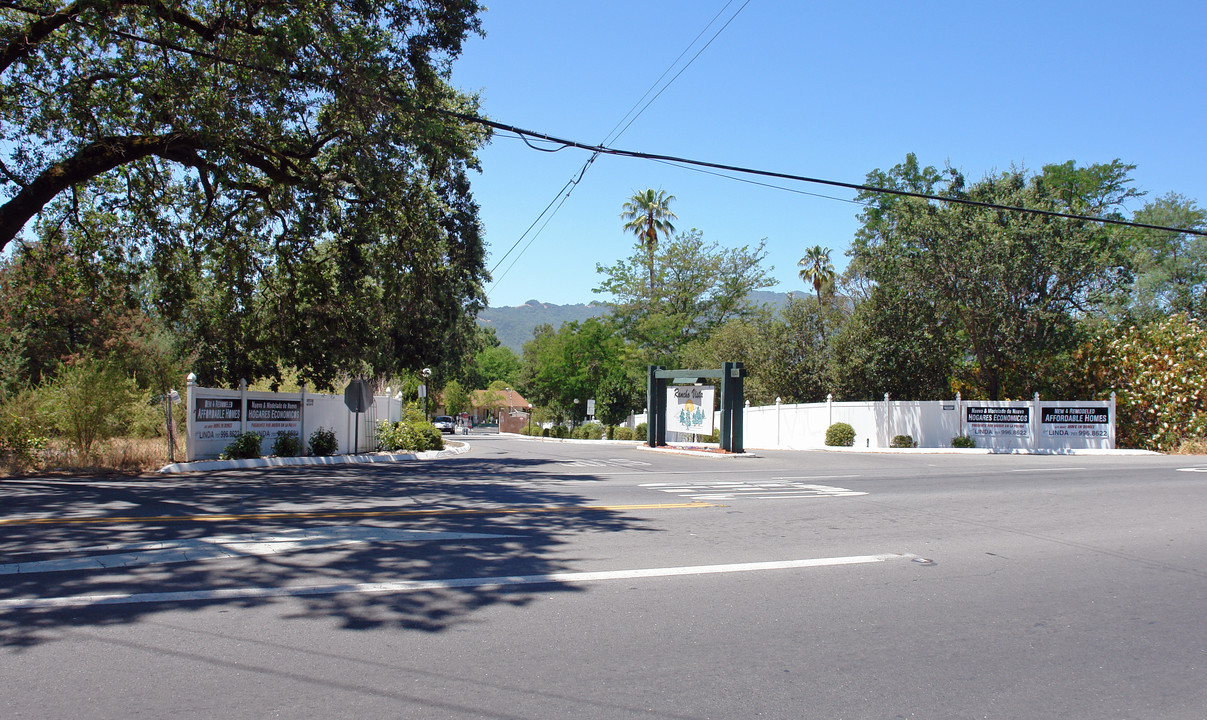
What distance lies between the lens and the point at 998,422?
103 ft

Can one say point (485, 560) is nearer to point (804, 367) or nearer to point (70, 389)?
point (70, 389)

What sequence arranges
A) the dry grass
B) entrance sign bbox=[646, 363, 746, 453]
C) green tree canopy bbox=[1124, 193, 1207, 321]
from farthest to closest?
green tree canopy bbox=[1124, 193, 1207, 321] → entrance sign bbox=[646, 363, 746, 453] → the dry grass

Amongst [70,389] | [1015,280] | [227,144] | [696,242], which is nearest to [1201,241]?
[1015,280]

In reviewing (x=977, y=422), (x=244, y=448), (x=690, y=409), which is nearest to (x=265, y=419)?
(x=244, y=448)

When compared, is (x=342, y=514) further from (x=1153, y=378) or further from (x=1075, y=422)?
(x=1153, y=378)

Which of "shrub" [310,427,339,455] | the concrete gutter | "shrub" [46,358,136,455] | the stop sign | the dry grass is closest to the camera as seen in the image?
the dry grass

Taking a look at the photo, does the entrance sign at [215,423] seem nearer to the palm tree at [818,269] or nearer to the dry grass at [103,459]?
the dry grass at [103,459]

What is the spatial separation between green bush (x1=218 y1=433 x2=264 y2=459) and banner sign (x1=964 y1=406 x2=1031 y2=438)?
26747 mm

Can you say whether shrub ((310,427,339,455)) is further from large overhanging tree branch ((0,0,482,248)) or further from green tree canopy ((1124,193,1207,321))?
green tree canopy ((1124,193,1207,321))

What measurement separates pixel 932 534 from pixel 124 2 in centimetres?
1545

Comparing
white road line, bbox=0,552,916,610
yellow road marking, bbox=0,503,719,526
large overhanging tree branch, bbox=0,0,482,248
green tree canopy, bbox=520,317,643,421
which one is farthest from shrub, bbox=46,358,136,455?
green tree canopy, bbox=520,317,643,421

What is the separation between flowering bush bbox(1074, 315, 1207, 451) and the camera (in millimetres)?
28766

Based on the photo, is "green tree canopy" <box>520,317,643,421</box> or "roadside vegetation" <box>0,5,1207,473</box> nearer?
"roadside vegetation" <box>0,5,1207,473</box>

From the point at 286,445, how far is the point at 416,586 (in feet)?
51.7
